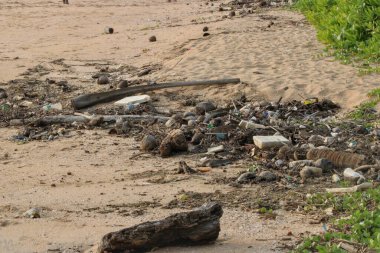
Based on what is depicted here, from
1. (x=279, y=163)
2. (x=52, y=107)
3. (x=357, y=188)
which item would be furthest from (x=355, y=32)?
(x=357, y=188)

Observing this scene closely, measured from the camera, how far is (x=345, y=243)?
422 centimetres

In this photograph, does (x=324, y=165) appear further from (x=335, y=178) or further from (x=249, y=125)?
(x=249, y=125)

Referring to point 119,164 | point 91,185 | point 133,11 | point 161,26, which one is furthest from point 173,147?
point 133,11

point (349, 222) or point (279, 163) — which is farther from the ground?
point (349, 222)

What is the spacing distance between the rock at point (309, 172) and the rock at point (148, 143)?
1.56 meters

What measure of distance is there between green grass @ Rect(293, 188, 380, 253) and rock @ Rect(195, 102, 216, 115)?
9.44 feet

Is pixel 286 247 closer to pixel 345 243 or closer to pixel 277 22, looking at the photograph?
pixel 345 243

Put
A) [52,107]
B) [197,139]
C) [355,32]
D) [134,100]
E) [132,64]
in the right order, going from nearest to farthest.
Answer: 1. [197,139]
2. [134,100]
3. [52,107]
4. [355,32]
5. [132,64]

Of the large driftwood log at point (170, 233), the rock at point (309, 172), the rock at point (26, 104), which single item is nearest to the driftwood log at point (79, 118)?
the rock at point (26, 104)

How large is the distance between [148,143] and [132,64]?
5004mm

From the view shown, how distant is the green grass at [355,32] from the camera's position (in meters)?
9.92

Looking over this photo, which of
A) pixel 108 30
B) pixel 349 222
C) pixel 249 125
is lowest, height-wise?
pixel 108 30

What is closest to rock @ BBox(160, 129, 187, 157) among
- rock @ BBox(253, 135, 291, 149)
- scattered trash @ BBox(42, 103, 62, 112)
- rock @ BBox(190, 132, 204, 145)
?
rock @ BBox(190, 132, 204, 145)

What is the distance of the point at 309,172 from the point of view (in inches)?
227
